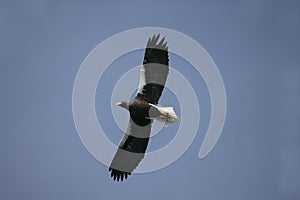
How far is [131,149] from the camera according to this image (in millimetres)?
29250

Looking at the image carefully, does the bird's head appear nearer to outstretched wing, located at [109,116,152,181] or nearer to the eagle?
the eagle

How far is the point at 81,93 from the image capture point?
99.5ft

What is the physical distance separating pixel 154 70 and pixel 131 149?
7.47ft

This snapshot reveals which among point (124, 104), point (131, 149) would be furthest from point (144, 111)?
point (131, 149)

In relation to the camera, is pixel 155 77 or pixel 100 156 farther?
pixel 100 156

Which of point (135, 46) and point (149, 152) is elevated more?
point (135, 46)

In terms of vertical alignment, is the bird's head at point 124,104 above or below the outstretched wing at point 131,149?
above

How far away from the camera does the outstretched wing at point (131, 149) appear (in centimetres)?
2917

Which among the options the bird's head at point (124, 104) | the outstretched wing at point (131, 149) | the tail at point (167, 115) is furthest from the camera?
the outstretched wing at point (131, 149)

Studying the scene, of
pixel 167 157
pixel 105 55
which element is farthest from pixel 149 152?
pixel 105 55

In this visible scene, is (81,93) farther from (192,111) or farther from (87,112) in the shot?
(192,111)

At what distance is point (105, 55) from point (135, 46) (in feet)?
2.70

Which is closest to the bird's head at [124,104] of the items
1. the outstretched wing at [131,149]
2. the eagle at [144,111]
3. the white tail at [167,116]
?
the eagle at [144,111]

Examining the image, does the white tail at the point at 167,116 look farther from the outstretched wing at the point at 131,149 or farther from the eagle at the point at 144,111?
the outstretched wing at the point at 131,149
